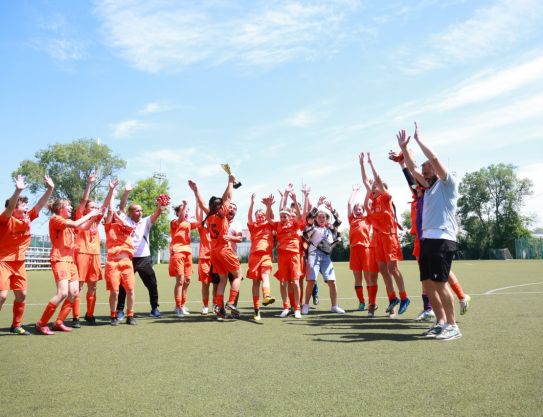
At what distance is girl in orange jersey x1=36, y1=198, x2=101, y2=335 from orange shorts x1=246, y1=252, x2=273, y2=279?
10.4 feet

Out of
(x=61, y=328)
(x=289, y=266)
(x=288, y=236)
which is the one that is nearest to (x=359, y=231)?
(x=288, y=236)

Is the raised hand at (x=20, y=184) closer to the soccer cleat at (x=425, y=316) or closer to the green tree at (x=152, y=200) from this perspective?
the soccer cleat at (x=425, y=316)

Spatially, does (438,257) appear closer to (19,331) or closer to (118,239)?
(118,239)

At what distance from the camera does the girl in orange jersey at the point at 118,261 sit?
332 inches

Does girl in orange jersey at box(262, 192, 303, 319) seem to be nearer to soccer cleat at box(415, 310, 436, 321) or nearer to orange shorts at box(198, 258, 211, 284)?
orange shorts at box(198, 258, 211, 284)

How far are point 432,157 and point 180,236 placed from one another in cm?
607

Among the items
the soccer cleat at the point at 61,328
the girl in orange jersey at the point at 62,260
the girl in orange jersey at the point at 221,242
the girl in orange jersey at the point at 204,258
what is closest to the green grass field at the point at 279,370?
the soccer cleat at the point at 61,328

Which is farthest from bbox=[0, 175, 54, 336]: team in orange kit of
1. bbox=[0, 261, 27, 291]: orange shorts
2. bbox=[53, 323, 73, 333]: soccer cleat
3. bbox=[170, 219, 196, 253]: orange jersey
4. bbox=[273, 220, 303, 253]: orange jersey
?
bbox=[273, 220, 303, 253]: orange jersey

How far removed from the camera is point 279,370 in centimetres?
474

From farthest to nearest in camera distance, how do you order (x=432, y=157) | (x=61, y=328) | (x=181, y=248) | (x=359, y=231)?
(x=181, y=248) < (x=359, y=231) < (x=61, y=328) < (x=432, y=157)

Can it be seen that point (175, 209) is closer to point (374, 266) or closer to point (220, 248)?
point (220, 248)

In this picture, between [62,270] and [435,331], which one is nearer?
[435,331]

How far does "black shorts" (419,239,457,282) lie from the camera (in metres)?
6.22

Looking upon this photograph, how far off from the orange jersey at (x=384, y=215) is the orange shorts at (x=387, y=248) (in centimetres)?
11
